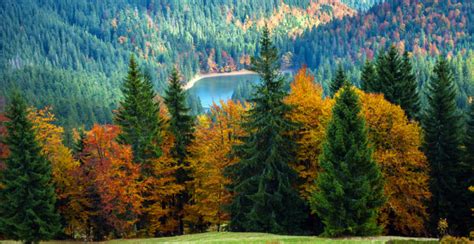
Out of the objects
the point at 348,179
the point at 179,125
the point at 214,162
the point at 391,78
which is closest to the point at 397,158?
the point at 348,179

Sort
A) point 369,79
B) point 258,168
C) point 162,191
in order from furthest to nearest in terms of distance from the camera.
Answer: point 369,79 → point 162,191 → point 258,168

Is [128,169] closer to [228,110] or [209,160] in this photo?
[209,160]

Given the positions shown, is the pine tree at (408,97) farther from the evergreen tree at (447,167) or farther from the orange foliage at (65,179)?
the orange foliage at (65,179)

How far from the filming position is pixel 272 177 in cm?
3969

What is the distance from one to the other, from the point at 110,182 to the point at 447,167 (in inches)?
1157

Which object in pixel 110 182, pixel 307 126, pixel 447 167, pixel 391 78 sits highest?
pixel 391 78

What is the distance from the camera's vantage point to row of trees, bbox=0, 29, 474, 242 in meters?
35.2

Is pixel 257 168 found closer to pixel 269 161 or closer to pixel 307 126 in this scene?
pixel 269 161

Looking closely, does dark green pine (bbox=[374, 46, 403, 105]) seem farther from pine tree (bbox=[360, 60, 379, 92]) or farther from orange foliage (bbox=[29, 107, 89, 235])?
orange foliage (bbox=[29, 107, 89, 235])

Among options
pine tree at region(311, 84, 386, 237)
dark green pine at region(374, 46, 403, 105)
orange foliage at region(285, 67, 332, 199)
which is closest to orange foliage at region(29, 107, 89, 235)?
orange foliage at region(285, 67, 332, 199)

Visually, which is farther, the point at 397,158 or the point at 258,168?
the point at 258,168

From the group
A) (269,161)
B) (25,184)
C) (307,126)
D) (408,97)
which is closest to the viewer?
(269,161)

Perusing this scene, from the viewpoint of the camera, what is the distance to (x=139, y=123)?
153 ft

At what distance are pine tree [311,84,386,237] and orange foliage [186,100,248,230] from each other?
11956 millimetres
